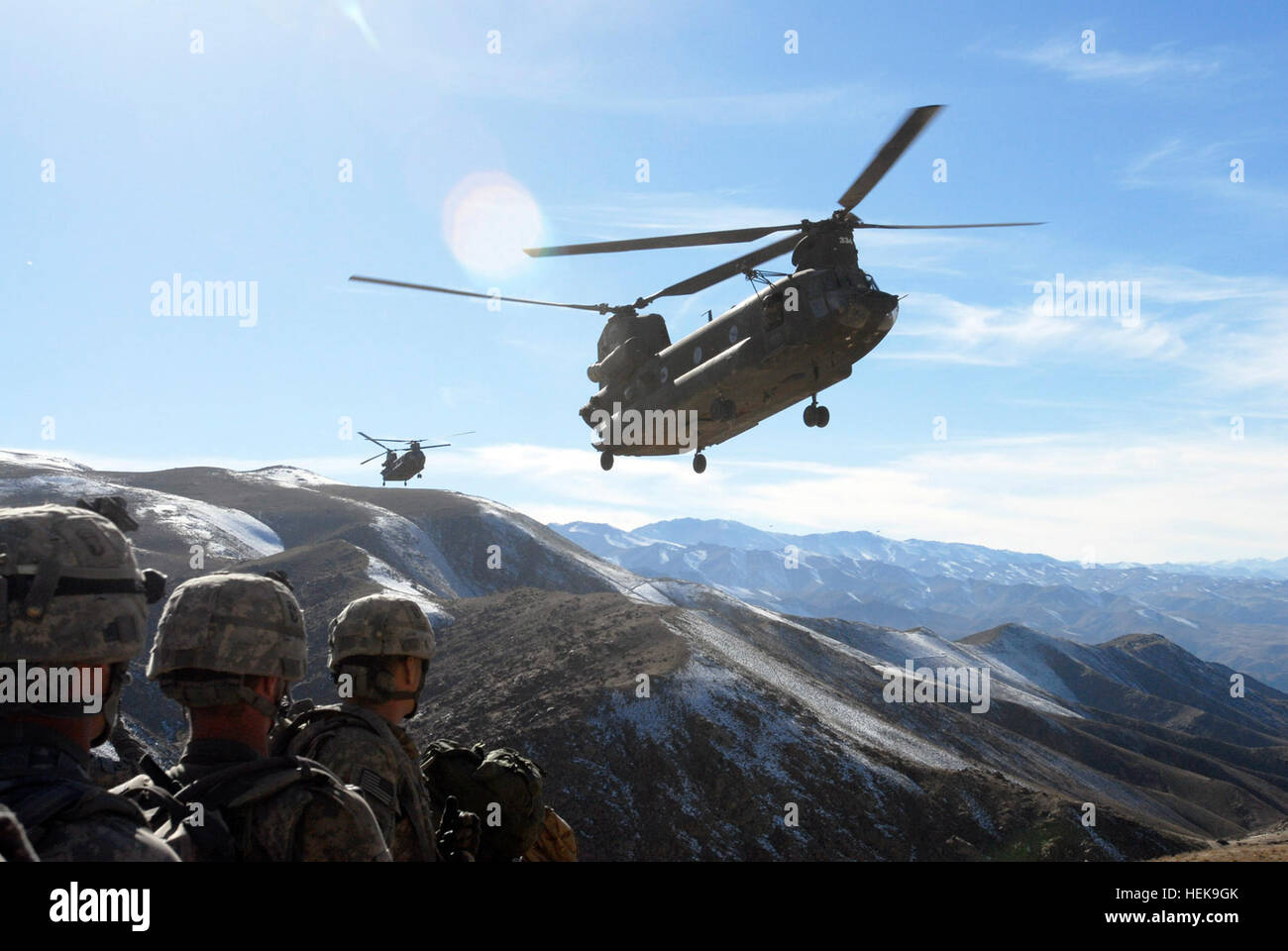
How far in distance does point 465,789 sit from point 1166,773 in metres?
68.7

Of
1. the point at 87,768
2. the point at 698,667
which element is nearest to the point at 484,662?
the point at 698,667

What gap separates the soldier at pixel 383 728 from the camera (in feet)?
15.1

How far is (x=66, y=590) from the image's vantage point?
3.15 metres

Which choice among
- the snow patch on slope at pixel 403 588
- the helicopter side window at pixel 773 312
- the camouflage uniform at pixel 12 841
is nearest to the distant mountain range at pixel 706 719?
the snow patch on slope at pixel 403 588

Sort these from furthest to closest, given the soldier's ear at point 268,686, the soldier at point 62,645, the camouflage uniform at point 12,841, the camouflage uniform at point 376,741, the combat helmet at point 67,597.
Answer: the camouflage uniform at point 376,741, the soldier's ear at point 268,686, the combat helmet at point 67,597, the soldier at point 62,645, the camouflage uniform at point 12,841

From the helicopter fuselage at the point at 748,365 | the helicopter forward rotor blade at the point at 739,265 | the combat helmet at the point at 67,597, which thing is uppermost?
the helicopter forward rotor blade at the point at 739,265

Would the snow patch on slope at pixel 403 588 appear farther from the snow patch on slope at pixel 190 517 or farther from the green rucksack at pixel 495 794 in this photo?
the green rucksack at pixel 495 794

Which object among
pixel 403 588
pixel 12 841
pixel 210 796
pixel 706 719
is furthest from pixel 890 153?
pixel 403 588

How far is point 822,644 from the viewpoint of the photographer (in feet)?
196

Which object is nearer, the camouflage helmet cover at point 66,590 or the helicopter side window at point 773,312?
the camouflage helmet cover at point 66,590

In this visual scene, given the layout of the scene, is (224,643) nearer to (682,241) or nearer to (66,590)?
(66,590)

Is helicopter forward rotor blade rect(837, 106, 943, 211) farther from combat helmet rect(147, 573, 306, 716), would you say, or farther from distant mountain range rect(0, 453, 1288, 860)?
distant mountain range rect(0, 453, 1288, 860)

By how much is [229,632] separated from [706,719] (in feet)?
95.3
